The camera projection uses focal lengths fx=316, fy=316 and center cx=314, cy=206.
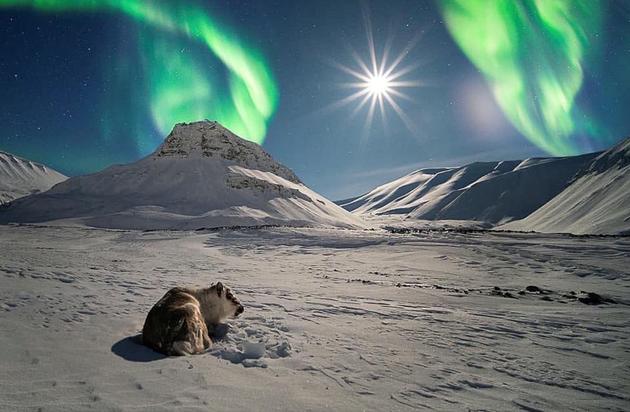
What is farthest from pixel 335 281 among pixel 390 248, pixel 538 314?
pixel 390 248

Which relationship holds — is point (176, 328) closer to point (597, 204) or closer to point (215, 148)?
point (597, 204)

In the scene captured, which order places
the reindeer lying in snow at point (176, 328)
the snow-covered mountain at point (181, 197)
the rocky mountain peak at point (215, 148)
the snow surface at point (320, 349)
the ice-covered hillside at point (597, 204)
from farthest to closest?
1. the rocky mountain peak at point (215, 148)
2. the ice-covered hillside at point (597, 204)
3. the snow-covered mountain at point (181, 197)
4. the reindeer lying in snow at point (176, 328)
5. the snow surface at point (320, 349)

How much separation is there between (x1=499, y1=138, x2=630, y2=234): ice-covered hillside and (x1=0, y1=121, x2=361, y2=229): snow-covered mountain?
46959 mm

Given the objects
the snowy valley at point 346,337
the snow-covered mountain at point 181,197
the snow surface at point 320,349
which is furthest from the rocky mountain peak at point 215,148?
the snow surface at point 320,349

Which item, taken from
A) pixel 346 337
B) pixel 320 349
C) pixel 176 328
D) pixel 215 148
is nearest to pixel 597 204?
pixel 346 337

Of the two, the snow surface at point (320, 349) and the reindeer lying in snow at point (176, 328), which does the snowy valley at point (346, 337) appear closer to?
the snow surface at point (320, 349)

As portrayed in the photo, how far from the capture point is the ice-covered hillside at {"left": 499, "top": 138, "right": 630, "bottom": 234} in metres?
56.5

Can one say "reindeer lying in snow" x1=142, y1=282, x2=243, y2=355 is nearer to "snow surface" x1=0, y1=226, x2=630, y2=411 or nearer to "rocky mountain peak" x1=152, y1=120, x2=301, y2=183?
"snow surface" x1=0, y1=226, x2=630, y2=411

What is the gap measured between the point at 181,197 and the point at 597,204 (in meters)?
92.6

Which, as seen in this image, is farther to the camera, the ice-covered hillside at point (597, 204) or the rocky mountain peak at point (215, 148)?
the rocky mountain peak at point (215, 148)

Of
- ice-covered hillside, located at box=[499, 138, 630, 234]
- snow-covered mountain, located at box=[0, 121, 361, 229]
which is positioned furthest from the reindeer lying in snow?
ice-covered hillside, located at box=[499, 138, 630, 234]

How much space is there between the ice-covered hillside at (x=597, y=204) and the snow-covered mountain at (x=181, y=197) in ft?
154

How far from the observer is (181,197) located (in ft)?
214

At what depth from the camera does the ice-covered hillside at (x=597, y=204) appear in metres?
56.5
